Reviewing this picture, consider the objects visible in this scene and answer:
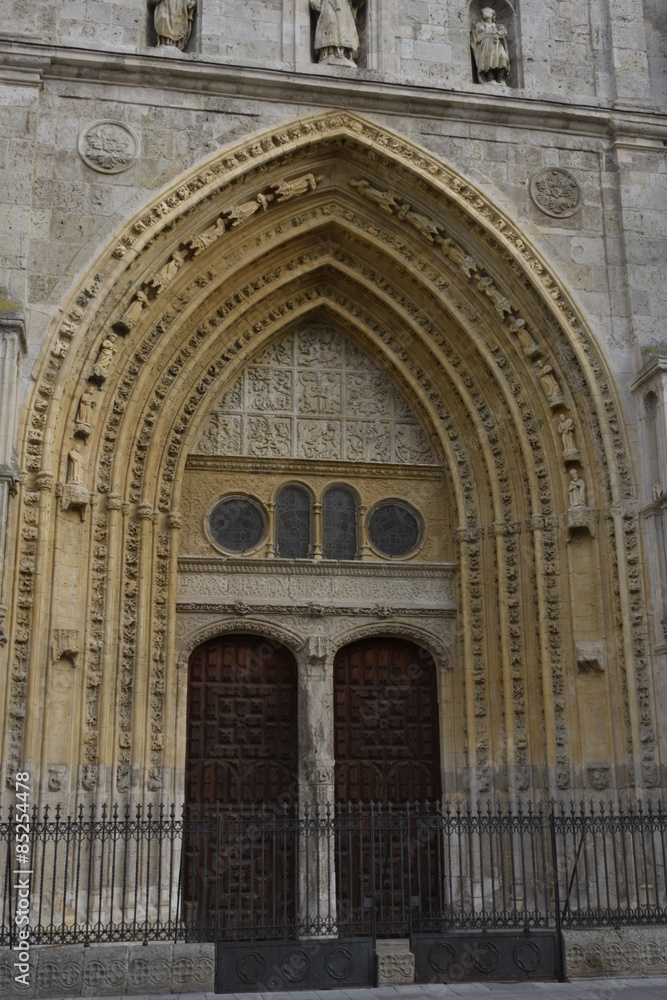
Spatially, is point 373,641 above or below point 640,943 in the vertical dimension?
above

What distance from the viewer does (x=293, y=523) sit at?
13039 millimetres

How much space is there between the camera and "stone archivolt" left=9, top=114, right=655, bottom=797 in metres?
11.4

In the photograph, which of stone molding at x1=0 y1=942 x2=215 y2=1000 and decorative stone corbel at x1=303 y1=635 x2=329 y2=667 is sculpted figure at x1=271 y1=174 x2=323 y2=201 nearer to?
decorative stone corbel at x1=303 y1=635 x2=329 y2=667

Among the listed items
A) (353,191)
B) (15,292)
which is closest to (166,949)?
(15,292)

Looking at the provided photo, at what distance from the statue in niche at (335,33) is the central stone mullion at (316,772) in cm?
638

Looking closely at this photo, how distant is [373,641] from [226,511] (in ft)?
7.18

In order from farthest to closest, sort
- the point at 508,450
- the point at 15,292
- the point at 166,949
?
the point at 508,450
the point at 15,292
the point at 166,949

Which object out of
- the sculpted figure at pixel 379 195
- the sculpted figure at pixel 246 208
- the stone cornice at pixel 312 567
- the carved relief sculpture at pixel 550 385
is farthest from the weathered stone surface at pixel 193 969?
the sculpted figure at pixel 379 195

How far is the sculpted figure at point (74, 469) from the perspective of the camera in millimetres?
11320

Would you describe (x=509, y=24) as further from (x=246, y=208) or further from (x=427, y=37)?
(x=246, y=208)

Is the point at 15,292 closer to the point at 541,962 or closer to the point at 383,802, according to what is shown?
the point at 383,802

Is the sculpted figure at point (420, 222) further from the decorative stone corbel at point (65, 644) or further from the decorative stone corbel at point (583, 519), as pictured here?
the decorative stone corbel at point (65, 644)

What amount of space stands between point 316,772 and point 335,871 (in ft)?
3.39

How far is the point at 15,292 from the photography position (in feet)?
36.4
